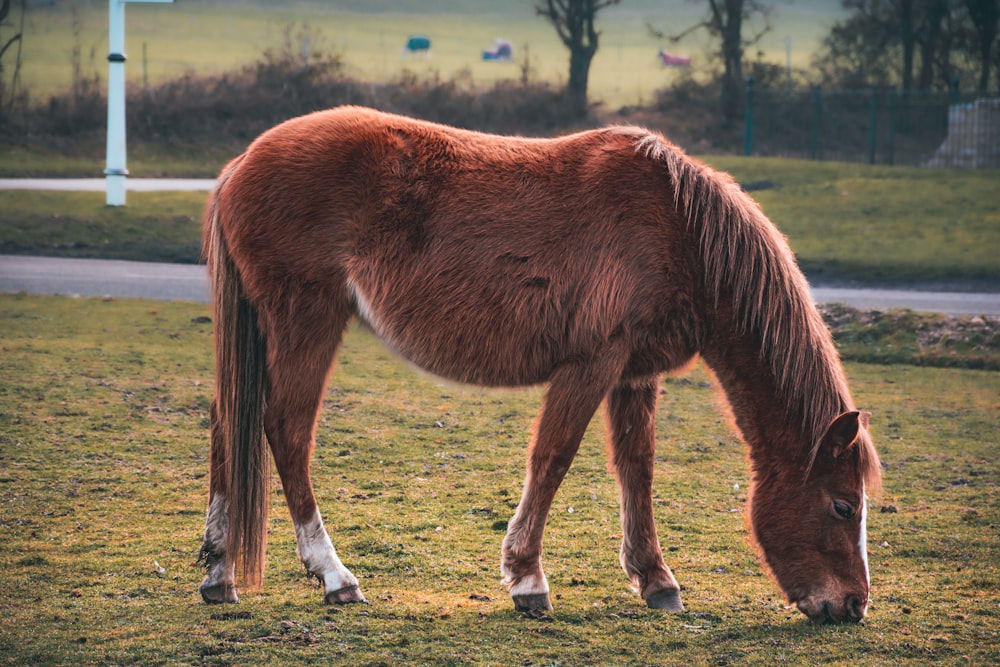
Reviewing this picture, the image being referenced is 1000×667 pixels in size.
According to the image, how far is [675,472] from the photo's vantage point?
6703 millimetres

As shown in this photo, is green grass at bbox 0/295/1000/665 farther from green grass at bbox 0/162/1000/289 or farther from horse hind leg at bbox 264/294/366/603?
green grass at bbox 0/162/1000/289

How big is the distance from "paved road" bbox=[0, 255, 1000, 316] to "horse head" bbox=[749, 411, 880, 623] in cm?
799

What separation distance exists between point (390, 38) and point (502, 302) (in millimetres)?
50124

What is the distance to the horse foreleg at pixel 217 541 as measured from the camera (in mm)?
4441

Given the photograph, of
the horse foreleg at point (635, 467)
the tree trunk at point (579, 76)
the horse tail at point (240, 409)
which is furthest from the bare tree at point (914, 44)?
the horse tail at point (240, 409)

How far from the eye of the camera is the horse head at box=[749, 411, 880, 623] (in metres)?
4.18

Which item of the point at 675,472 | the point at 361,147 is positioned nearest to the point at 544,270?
the point at 361,147

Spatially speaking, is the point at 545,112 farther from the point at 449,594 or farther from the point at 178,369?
the point at 449,594

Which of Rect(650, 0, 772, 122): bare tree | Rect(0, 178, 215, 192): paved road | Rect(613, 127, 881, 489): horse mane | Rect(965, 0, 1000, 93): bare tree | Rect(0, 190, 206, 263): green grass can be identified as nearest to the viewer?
Rect(613, 127, 881, 489): horse mane

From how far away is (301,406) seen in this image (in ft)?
14.9

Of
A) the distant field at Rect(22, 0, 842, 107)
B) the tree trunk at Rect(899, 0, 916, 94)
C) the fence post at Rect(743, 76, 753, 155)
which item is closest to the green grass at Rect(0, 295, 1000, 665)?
the fence post at Rect(743, 76, 753, 155)

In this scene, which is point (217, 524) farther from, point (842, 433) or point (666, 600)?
point (842, 433)

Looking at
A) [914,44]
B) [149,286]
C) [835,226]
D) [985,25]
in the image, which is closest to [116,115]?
[149,286]

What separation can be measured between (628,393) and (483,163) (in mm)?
1306
